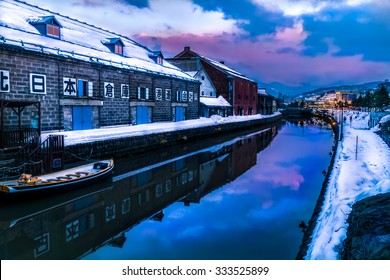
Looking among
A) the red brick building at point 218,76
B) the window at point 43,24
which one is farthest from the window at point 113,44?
the red brick building at point 218,76

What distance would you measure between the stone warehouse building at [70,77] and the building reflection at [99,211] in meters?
5.87

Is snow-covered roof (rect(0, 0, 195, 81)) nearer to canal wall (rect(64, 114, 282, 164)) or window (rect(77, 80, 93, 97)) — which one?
window (rect(77, 80, 93, 97))

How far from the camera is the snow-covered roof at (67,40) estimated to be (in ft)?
77.3

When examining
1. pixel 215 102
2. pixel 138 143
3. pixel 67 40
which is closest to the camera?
pixel 138 143

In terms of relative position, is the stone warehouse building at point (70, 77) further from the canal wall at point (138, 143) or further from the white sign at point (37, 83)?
the canal wall at point (138, 143)

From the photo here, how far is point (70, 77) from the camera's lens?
26188 mm

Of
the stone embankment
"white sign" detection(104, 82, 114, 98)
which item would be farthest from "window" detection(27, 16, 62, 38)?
the stone embankment

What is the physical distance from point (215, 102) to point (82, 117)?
3136cm

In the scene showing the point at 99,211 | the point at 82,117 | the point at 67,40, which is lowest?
the point at 99,211

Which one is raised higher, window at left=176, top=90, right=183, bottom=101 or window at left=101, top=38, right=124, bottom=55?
window at left=101, top=38, right=124, bottom=55

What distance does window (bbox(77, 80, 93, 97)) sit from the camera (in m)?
27.2

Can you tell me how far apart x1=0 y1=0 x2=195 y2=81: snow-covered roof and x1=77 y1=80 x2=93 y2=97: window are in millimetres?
1918

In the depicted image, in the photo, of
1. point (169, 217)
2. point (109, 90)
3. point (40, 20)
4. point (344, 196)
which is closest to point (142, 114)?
point (109, 90)

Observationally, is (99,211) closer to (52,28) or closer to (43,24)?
(43,24)
